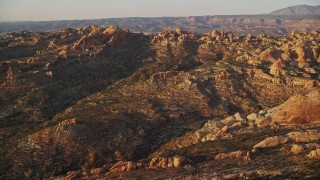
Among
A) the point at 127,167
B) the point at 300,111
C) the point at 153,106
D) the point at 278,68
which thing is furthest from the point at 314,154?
the point at 278,68

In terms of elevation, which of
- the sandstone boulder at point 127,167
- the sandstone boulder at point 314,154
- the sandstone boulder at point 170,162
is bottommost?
the sandstone boulder at point 127,167

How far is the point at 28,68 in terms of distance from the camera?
301 feet

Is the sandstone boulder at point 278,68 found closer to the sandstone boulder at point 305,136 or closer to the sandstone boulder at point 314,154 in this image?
the sandstone boulder at point 305,136

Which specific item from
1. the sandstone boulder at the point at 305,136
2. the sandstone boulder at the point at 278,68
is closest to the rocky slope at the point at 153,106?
the sandstone boulder at the point at 305,136

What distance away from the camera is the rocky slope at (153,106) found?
4650 centimetres

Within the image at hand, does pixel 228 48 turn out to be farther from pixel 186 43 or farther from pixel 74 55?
pixel 74 55

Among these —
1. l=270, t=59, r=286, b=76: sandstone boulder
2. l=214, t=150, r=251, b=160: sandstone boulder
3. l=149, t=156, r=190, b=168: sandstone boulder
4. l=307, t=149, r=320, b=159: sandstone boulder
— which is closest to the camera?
l=307, t=149, r=320, b=159: sandstone boulder

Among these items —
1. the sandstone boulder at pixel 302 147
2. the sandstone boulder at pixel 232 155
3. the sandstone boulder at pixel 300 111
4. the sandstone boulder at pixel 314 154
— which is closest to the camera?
the sandstone boulder at pixel 314 154

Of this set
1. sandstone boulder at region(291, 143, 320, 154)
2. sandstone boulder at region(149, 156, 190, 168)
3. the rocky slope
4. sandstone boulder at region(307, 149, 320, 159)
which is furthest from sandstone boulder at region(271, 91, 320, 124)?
sandstone boulder at region(149, 156, 190, 168)

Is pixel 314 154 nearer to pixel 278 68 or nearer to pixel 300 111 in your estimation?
pixel 300 111

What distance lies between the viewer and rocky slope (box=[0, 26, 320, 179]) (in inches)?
1831

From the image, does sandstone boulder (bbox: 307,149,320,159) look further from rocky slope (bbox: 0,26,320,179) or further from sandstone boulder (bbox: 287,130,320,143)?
sandstone boulder (bbox: 287,130,320,143)

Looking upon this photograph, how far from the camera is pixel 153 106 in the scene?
77500 mm

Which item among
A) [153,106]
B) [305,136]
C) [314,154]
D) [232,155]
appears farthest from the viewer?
[153,106]
